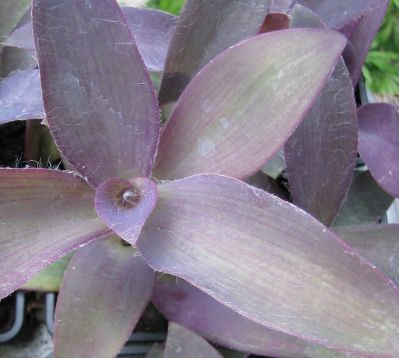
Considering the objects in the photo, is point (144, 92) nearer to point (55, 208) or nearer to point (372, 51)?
point (55, 208)

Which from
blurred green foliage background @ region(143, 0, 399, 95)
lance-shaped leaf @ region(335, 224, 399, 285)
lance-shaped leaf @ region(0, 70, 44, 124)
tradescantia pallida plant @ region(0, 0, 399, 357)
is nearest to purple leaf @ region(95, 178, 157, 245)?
tradescantia pallida plant @ region(0, 0, 399, 357)

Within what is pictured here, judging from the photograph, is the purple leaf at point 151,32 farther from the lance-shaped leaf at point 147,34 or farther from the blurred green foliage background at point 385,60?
the blurred green foliage background at point 385,60

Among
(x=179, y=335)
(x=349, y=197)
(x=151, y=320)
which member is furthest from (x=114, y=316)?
(x=349, y=197)

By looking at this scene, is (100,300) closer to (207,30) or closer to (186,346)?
(186,346)

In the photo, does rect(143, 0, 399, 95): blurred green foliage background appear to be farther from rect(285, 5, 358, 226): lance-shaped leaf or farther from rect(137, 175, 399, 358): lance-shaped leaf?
rect(137, 175, 399, 358): lance-shaped leaf

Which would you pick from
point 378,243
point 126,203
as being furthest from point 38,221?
point 378,243

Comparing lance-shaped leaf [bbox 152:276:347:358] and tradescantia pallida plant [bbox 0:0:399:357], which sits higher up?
tradescantia pallida plant [bbox 0:0:399:357]
